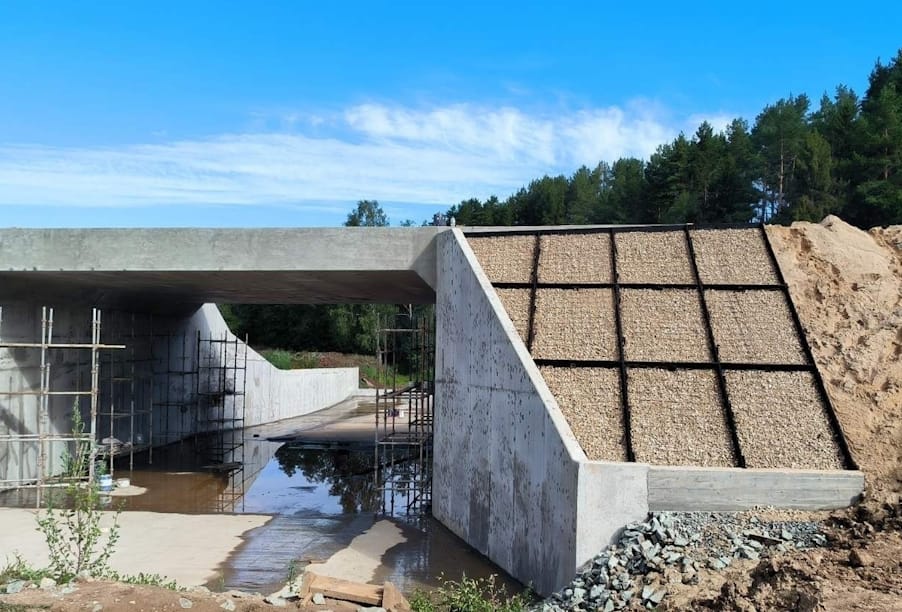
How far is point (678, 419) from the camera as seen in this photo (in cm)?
909

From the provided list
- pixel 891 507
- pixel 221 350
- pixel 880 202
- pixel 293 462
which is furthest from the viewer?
pixel 880 202

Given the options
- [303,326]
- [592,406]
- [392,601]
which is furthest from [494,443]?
[303,326]

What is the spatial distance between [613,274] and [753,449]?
392 centimetres

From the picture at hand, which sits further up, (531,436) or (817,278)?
(817,278)

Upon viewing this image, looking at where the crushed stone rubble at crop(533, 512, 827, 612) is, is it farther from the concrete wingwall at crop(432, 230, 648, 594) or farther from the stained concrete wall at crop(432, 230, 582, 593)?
the stained concrete wall at crop(432, 230, 582, 593)

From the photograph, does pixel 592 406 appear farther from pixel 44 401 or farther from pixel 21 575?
pixel 44 401

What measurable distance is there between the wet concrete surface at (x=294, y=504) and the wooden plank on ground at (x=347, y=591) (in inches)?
36.2

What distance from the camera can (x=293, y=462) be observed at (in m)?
20.0

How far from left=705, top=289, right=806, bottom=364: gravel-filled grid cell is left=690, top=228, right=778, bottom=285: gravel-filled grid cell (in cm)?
33

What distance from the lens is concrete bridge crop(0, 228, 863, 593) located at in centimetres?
791

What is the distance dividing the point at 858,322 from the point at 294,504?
10118 millimetres

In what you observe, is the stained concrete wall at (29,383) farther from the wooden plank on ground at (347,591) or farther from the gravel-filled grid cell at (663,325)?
the gravel-filled grid cell at (663,325)

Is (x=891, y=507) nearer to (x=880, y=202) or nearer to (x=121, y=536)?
(x=121, y=536)

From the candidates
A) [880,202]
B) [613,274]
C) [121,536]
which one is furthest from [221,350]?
[880,202]
